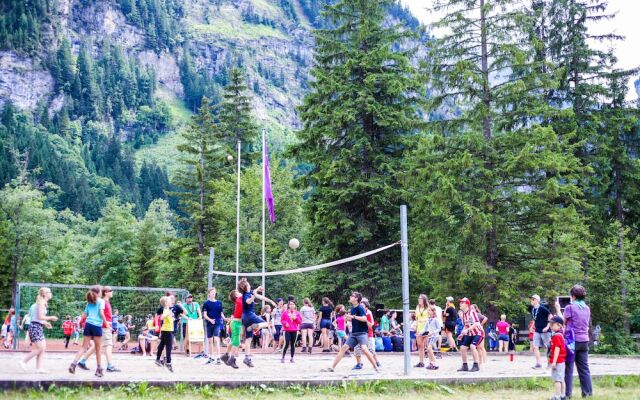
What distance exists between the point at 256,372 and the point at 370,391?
323cm

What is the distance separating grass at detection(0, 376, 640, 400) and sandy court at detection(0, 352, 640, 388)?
262 millimetres

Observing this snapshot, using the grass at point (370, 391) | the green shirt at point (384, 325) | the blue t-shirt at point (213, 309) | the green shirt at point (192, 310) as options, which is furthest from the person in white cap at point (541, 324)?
the green shirt at point (384, 325)

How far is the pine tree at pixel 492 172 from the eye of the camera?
26438 millimetres

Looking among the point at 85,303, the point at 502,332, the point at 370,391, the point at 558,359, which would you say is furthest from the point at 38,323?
the point at 85,303

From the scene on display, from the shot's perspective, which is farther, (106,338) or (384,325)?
(384,325)

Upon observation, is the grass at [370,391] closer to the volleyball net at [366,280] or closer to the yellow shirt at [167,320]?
the yellow shirt at [167,320]

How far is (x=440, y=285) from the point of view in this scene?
27406 mm

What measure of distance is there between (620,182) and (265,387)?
89.7ft

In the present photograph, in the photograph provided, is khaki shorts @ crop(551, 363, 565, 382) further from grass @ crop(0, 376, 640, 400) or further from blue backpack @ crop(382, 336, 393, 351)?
blue backpack @ crop(382, 336, 393, 351)

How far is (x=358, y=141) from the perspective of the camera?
3147 cm

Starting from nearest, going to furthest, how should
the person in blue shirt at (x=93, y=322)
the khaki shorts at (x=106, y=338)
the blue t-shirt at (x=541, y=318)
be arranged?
1. the person in blue shirt at (x=93, y=322)
2. the khaki shorts at (x=106, y=338)
3. the blue t-shirt at (x=541, y=318)

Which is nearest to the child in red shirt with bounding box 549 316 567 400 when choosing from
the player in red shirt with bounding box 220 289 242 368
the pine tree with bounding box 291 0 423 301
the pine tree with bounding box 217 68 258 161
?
the player in red shirt with bounding box 220 289 242 368

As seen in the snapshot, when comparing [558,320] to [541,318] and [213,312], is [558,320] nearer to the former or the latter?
[541,318]

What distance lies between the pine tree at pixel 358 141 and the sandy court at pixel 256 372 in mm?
11219
